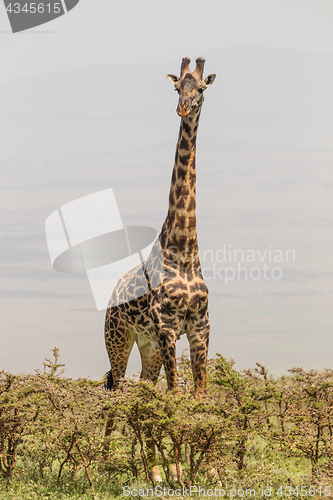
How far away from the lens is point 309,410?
25.5 feet

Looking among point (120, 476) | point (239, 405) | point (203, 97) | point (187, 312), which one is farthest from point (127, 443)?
point (203, 97)

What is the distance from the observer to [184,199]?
24.6ft

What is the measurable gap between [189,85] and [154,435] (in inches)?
195

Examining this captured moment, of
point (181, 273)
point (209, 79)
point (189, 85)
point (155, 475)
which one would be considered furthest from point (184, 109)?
point (155, 475)

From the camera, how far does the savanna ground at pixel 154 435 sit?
6.53m

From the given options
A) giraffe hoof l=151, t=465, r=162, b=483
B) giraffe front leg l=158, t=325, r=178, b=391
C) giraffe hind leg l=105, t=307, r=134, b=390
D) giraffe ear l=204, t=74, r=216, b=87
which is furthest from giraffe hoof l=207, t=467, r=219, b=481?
giraffe ear l=204, t=74, r=216, b=87

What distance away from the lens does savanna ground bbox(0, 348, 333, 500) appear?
21.4 feet

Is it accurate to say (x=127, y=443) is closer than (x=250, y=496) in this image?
No

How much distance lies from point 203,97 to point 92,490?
5.90m

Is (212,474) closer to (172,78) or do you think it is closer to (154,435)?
(154,435)

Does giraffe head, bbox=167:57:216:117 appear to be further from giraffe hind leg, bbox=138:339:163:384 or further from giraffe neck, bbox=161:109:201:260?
giraffe hind leg, bbox=138:339:163:384

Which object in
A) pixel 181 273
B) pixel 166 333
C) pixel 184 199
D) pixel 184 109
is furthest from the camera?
pixel 184 199

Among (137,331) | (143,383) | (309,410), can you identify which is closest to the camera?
(143,383)

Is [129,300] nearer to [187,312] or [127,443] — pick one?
[187,312]
